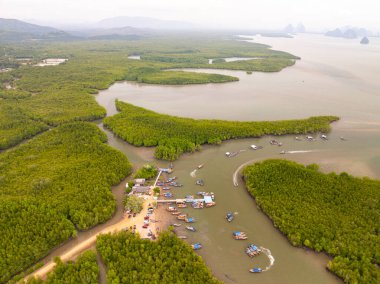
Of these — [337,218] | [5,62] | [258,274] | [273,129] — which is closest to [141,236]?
[258,274]

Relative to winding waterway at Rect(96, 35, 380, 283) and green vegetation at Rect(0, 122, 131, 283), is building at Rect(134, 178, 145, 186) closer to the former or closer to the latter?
green vegetation at Rect(0, 122, 131, 283)

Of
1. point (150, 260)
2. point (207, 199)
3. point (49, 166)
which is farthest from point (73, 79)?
point (150, 260)

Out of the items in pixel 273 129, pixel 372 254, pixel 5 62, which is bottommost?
pixel 372 254

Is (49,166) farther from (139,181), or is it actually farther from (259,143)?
(259,143)

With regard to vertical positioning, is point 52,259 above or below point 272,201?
below

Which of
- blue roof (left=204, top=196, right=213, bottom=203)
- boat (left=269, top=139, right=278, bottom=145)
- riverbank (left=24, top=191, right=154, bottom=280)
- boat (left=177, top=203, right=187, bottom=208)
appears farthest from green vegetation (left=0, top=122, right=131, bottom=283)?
boat (left=269, top=139, right=278, bottom=145)

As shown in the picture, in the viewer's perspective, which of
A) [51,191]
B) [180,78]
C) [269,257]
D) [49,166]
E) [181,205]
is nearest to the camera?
[269,257]

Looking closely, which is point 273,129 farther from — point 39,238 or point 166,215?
point 39,238
